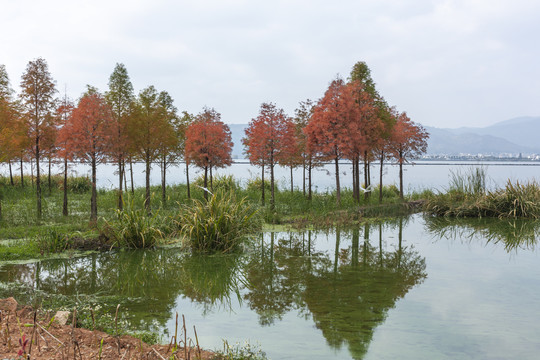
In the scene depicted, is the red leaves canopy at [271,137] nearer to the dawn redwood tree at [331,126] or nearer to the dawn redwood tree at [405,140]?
the dawn redwood tree at [331,126]

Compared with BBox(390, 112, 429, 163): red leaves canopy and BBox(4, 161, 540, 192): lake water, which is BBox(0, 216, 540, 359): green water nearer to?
BBox(4, 161, 540, 192): lake water

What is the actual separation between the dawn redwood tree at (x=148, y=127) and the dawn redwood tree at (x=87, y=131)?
8.71 feet

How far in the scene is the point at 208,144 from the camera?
18172mm

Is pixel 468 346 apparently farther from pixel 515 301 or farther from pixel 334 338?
pixel 515 301

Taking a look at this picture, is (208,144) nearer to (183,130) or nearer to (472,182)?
(183,130)

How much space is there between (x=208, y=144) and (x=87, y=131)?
18.1 ft

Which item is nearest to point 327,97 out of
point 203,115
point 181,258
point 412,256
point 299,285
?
point 203,115

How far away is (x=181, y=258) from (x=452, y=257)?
621 cm

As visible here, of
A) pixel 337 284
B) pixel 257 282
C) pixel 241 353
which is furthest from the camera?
pixel 257 282

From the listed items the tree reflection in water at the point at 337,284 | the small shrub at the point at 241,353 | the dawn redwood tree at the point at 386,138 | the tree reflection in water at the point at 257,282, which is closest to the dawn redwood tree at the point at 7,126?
the tree reflection in water at the point at 257,282

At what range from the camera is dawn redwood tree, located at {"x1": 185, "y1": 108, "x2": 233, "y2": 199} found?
59.3 feet

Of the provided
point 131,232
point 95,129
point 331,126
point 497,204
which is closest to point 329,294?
point 131,232

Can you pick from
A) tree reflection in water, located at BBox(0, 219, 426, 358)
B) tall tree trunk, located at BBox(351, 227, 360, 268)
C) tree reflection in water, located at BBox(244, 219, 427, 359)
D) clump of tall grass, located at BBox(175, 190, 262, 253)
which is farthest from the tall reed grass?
clump of tall grass, located at BBox(175, 190, 262, 253)

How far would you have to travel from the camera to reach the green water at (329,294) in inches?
207
